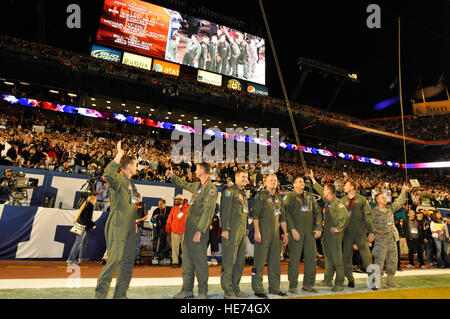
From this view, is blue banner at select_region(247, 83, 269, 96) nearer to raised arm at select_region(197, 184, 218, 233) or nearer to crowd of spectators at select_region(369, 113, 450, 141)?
crowd of spectators at select_region(369, 113, 450, 141)

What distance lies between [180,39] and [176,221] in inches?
851

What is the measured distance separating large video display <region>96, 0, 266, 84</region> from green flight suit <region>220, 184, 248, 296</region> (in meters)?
22.1

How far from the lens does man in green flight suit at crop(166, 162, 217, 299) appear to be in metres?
3.73

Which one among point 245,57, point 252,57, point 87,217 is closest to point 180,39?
point 245,57

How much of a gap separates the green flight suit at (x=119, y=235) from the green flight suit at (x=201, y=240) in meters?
0.75

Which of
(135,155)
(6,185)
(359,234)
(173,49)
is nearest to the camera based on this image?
(359,234)

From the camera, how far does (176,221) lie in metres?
7.34

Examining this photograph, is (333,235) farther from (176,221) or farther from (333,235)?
(176,221)

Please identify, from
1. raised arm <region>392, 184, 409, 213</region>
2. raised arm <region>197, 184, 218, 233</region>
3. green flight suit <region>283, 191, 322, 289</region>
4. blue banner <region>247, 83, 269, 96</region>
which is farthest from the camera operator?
blue banner <region>247, 83, 269, 96</region>

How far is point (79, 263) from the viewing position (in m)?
6.65

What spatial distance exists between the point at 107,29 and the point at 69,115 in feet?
25.7
